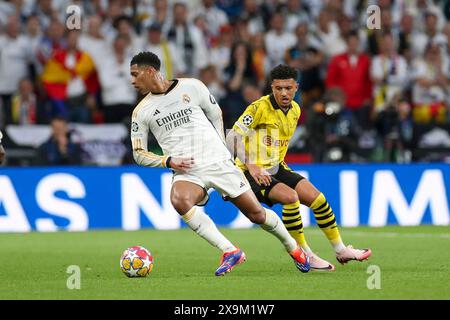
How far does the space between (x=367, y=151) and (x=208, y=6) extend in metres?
3.99

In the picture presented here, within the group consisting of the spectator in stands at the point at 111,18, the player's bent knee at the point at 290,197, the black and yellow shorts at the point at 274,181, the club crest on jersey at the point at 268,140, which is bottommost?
the player's bent knee at the point at 290,197

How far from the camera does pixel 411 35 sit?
21.3m

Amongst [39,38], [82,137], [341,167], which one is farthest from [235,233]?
[39,38]

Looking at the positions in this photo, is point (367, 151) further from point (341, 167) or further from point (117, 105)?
point (117, 105)

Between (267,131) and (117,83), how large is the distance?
25.9 ft

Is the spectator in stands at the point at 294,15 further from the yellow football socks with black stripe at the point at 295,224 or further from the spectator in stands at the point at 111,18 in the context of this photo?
the yellow football socks with black stripe at the point at 295,224

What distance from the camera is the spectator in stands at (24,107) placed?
19406 mm

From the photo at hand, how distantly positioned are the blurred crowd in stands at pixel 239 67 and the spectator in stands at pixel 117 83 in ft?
0.05

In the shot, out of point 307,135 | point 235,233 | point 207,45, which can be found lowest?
point 235,233

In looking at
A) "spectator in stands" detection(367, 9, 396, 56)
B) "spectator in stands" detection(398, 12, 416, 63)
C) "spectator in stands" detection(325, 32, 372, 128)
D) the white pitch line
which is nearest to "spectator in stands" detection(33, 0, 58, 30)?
"spectator in stands" detection(325, 32, 372, 128)

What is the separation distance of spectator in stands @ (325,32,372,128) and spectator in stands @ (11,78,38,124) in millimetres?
4971

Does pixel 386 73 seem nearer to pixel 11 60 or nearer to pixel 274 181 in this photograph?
pixel 11 60

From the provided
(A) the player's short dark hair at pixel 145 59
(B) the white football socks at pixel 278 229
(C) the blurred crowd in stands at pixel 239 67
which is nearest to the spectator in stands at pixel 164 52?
(C) the blurred crowd in stands at pixel 239 67

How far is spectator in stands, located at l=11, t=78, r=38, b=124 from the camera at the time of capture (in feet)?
63.7
